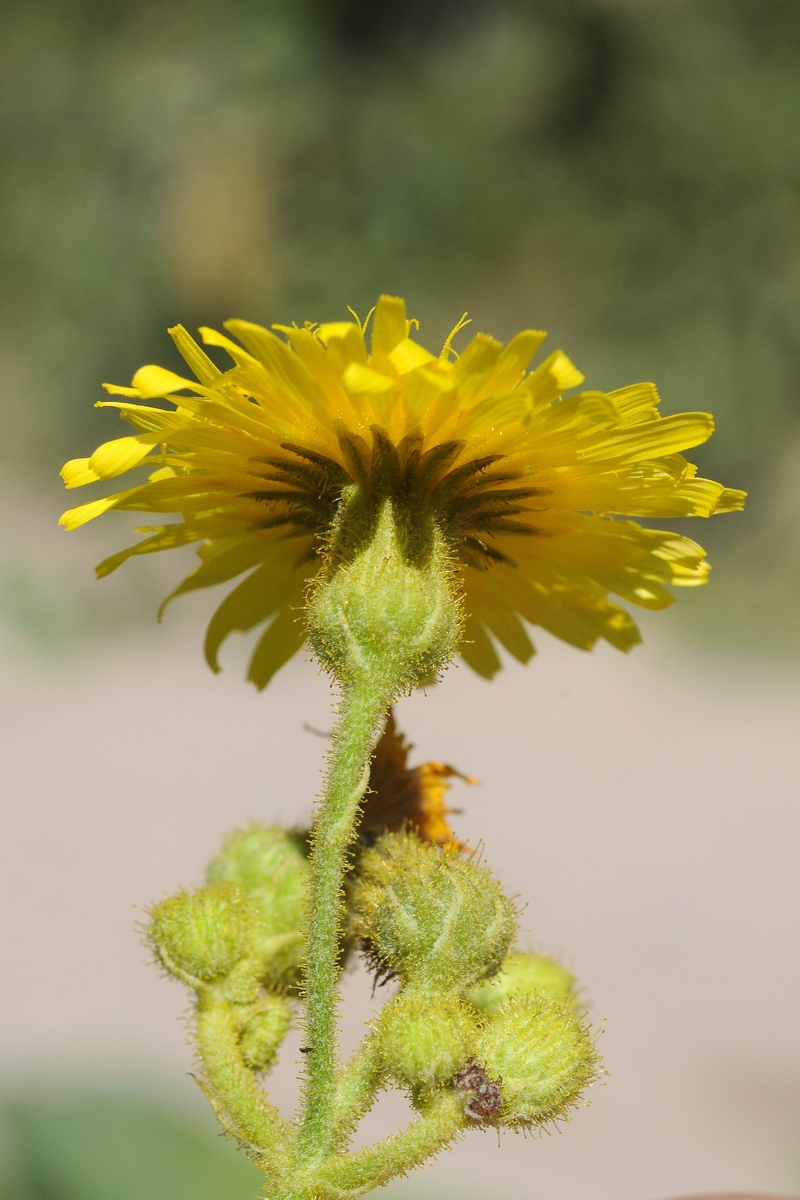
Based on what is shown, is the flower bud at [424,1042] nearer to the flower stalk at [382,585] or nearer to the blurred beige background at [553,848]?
the flower stalk at [382,585]

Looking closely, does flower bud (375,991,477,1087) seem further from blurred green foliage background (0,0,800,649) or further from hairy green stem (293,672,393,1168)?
blurred green foliage background (0,0,800,649)

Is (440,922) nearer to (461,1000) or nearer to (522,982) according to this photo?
(461,1000)

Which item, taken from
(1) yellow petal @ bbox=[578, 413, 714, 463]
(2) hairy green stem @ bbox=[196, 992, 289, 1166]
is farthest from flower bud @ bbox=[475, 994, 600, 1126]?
(1) yellow petal @ bbox=[578, 413, 714, 463]

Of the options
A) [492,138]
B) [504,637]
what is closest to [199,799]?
[504,637]

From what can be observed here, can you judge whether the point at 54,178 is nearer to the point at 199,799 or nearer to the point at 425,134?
the point at 425,134

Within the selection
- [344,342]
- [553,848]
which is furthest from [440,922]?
[553,848]

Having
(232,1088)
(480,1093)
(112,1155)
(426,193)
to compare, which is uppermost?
(426,193)
